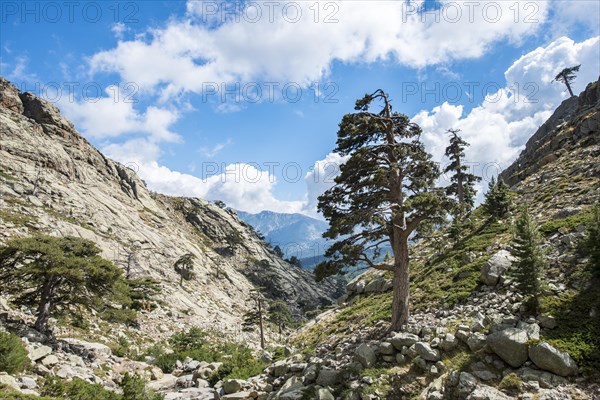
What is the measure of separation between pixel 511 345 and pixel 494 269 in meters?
6.25

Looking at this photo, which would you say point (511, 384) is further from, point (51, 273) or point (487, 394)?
point (51, 273)

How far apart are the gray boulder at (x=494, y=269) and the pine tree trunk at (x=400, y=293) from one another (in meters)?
3.83

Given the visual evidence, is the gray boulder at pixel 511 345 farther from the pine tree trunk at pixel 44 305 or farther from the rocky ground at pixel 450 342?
the pine tree trunk at pixel 44 305

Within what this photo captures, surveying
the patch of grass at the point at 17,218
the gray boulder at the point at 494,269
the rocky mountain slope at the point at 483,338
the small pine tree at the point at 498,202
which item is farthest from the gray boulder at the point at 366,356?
the patch of grass at the point at 17,218

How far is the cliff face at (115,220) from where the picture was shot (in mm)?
47812

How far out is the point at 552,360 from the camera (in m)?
8.62

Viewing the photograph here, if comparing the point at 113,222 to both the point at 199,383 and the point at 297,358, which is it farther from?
the point at 297,358

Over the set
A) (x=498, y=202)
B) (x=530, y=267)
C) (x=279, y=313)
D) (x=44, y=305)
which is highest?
(x=498, y=202)

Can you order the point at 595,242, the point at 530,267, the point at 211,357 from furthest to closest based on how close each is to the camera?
the point at 211,357, the point at 530,267, the point at 595,242

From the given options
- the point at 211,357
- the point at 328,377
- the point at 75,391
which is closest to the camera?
the point at 328,377

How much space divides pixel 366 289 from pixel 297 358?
13.8m

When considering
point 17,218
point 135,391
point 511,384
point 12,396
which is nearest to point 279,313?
point 135,391

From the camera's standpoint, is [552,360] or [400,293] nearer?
[552,360]

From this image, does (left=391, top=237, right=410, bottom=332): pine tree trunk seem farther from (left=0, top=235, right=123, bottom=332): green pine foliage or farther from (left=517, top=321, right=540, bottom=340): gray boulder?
(left=0, top=235, right=123, bottom=332): green pine foliage
